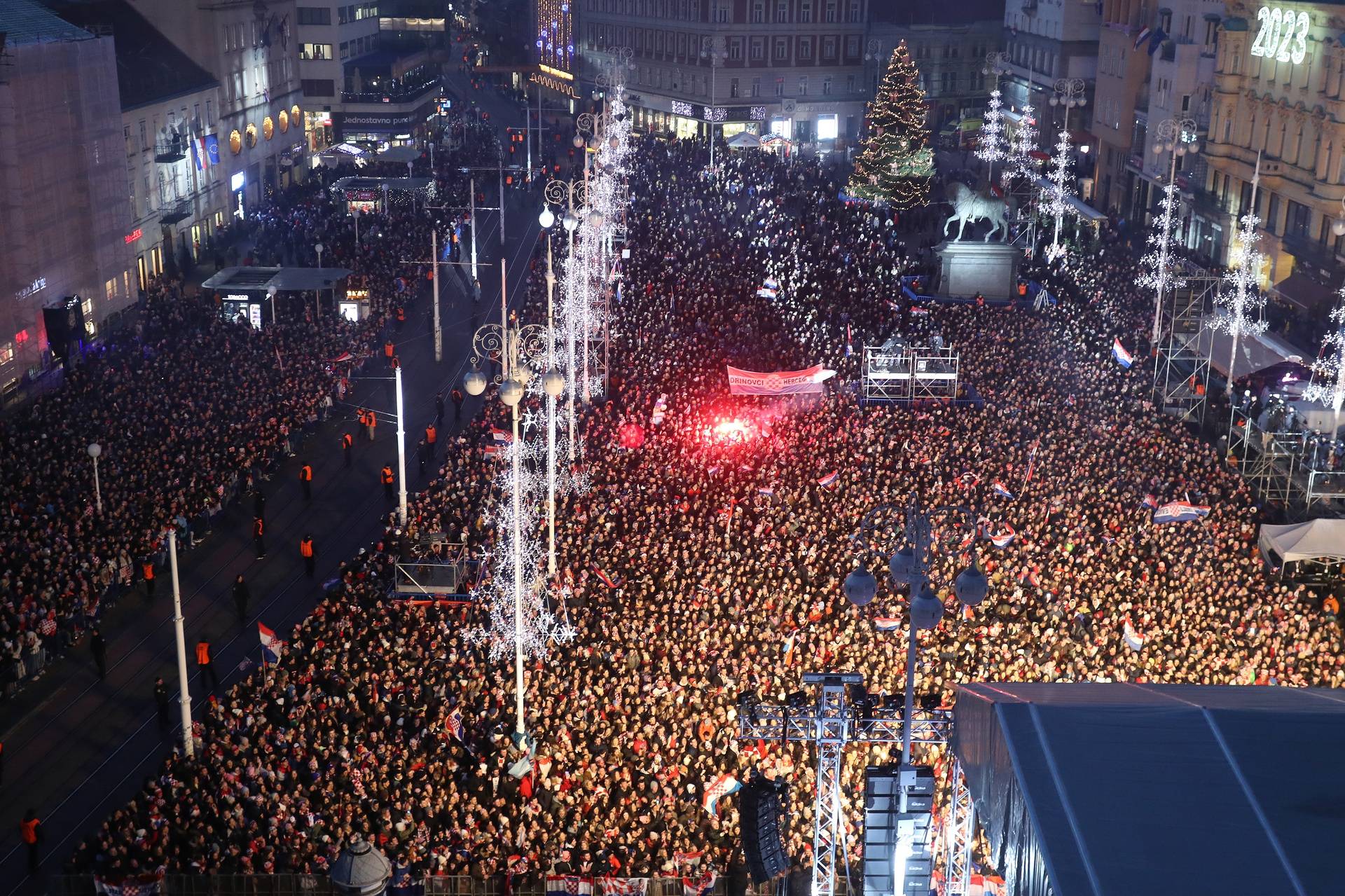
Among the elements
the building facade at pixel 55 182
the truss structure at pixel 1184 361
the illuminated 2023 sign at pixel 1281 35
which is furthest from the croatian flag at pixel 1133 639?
the illuminated 2023 sign at pixel 1281 35

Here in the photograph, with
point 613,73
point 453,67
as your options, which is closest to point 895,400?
point 613,73

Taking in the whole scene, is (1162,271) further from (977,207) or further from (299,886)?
(299,886)

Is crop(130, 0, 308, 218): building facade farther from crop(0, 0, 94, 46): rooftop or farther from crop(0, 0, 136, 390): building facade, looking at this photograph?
crop(0, 0, 94, 46): rooftop

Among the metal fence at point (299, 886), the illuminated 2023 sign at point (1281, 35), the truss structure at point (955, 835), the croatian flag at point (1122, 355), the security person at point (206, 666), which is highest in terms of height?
the illuminated 2023 sign at point (1281, 35)

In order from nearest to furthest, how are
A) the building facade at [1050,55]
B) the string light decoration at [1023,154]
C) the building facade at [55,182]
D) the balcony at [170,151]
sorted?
the building facade at [55,182]
the balcony at [170,151]
the string light decoration at [1023,154]
the building facade at [1050,55]

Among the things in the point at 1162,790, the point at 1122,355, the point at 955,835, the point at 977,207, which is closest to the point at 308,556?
the point at 955,835

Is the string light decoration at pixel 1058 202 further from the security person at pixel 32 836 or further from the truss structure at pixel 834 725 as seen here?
the security person at pixel 32 836
